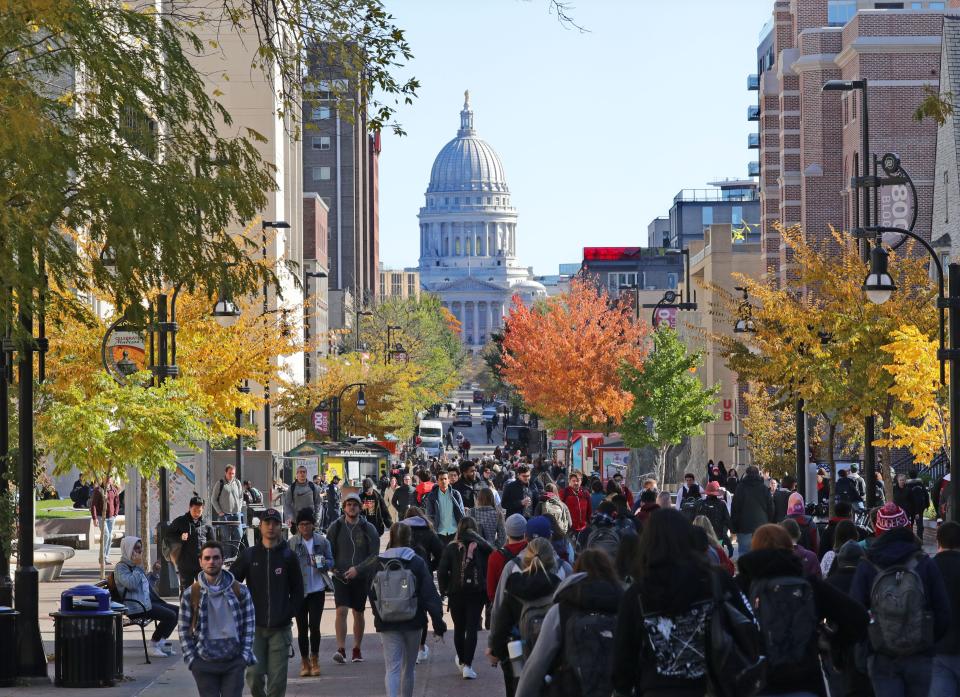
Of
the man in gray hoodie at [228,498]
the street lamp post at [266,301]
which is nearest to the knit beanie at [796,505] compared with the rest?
the man in gray hoodie at [228,498]

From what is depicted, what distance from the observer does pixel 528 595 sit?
1045 cm

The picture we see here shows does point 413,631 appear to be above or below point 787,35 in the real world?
below

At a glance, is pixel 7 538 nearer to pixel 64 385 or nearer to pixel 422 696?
pixel 422 696

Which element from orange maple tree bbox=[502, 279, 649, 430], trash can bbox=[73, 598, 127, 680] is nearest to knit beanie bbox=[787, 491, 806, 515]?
trash can bbox=[73, 598, 127, 680]

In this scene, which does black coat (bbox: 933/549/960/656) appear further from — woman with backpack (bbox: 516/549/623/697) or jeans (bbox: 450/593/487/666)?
jeans (bbox: 450/593/487/666)

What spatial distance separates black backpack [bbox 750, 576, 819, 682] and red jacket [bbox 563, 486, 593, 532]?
15651 mm

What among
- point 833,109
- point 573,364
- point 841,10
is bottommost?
point 573,364

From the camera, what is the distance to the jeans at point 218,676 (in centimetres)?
1116

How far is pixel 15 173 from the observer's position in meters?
12.6

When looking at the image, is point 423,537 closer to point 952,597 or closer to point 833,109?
point 952,597

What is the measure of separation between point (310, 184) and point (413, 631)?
11675 cm

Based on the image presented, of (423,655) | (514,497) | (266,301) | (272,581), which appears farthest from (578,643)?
(266,301)

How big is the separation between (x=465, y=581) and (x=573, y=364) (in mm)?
48849

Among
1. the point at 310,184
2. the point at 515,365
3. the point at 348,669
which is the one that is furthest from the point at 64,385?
the point at 310,184
